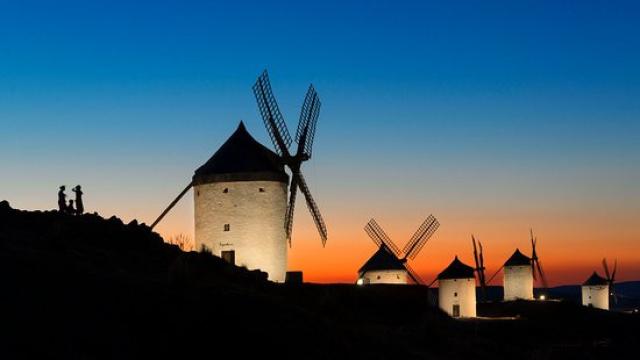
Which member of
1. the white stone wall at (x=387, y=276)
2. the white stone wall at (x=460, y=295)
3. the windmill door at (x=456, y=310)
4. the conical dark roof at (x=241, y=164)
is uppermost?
the conical dark roof at (x=241, y=164)

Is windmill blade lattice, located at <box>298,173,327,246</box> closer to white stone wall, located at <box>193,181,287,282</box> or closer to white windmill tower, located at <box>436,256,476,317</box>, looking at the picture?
white stone wall, located at <box>193,181,287,282</box>

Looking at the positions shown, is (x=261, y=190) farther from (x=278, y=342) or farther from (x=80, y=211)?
(x=278, y=342)

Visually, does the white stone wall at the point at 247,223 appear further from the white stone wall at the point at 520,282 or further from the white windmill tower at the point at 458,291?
the white stone wall at the point at 520,282

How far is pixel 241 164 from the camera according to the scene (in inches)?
1419

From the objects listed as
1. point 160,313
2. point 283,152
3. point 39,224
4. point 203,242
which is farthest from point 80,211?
point 160,313

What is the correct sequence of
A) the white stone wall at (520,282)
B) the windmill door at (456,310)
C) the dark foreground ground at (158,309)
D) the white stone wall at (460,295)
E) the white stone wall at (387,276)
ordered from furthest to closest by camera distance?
the white stone wall at (520,282) → the white stone wall at (460,295) → the windmill door at (456,310) → the white stone wall at (387,276) → the dark foreground ground at (158,309)

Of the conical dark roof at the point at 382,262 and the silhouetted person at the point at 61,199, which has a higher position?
the silhouetted person at the point at 61,199

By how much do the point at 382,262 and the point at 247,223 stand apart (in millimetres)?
21107

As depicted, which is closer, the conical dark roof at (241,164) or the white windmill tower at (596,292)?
the conical dark roof at (241,164)

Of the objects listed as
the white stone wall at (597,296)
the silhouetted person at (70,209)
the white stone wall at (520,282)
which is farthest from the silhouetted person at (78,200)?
the white stone wall at (597,296)

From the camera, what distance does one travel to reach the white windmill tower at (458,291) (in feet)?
180

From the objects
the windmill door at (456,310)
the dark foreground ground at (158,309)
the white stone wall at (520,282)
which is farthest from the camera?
the white stone wall at (520,282)

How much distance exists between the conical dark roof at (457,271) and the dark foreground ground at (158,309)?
22.6 metres

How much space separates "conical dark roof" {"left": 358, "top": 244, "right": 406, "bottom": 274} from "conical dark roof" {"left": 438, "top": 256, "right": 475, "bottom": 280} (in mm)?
3458
